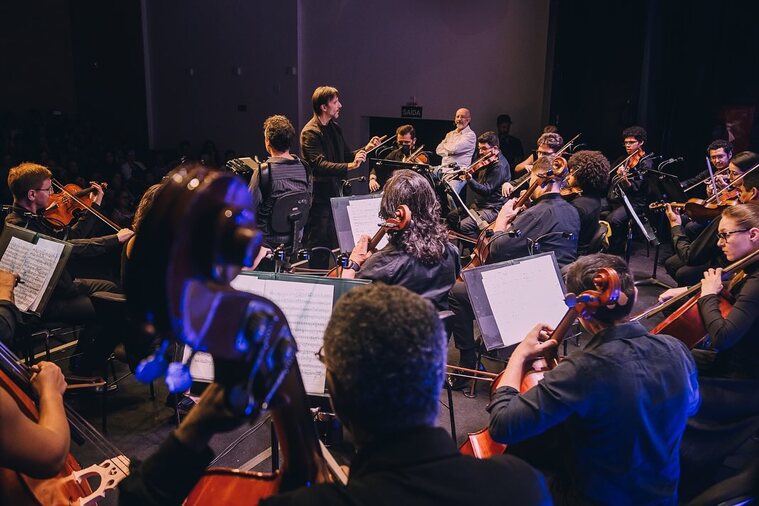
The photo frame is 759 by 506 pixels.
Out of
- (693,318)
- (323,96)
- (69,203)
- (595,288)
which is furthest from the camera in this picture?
(323,96)

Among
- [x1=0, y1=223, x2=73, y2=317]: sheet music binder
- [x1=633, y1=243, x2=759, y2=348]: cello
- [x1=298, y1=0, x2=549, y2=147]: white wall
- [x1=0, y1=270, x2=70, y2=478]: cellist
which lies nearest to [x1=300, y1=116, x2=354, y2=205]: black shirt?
[x1=0, y1=223, x2=73, y2=317]: sheet music binder

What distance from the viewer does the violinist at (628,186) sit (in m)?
6.27

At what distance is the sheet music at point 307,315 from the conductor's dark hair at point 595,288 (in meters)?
0.90

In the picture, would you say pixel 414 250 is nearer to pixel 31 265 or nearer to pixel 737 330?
pixel 737 330

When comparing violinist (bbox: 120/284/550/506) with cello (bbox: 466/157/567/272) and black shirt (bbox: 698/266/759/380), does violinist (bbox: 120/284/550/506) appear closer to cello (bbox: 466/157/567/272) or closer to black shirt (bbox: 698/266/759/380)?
black shirt (bbox: 698/266/759/380)

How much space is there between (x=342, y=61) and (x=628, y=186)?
17.9ft

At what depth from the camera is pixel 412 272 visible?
305cm

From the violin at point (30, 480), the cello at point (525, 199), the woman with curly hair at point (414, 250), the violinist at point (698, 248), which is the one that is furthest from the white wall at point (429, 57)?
the violin at point (30, 480)

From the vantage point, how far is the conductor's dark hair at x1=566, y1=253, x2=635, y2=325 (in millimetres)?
1791

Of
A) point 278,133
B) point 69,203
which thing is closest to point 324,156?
point 278,133

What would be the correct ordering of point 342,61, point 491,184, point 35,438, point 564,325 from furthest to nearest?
point 342,61
point 491,184
point 564,325
point 35,438

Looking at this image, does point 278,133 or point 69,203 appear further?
point 69,203

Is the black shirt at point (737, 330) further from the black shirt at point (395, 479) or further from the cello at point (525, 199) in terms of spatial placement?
the black shirt at point (395, 479)

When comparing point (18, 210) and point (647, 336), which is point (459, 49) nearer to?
point (18, 210)
